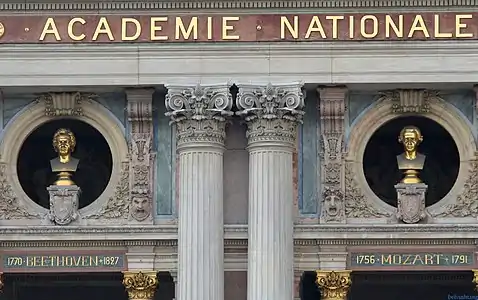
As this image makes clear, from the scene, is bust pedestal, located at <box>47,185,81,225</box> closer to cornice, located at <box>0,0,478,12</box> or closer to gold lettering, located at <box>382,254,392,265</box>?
cornice, located at <box>0,0,478,12</box>

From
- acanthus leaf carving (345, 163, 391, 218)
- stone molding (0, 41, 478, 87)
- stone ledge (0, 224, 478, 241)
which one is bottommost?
stone ledge (0, 224, 478, 241)

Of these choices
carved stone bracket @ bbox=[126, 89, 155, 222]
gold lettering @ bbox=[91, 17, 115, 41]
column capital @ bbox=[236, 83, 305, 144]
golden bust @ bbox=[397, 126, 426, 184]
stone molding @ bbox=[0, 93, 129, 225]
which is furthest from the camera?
golden bust @ bbox=[397, 126, 426, 184]

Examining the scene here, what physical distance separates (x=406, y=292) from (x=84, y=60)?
9.27 m

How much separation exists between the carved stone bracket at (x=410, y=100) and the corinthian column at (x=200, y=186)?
3478 mm

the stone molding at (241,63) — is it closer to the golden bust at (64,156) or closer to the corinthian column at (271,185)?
the corinthian column at (271,185)

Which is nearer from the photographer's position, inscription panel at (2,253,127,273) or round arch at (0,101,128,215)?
inscription panel at (2,253,127,273)

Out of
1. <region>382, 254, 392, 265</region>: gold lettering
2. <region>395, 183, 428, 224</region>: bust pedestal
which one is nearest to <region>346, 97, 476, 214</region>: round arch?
<region>395, 183, 428, 224</region>: bust pedestal

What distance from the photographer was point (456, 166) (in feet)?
134

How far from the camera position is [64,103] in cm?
3994

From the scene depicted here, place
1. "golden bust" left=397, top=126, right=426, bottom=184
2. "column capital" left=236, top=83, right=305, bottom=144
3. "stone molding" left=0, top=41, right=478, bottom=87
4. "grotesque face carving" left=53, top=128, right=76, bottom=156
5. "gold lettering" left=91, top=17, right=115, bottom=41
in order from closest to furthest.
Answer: "column capital" left=236, top=83, right=305, bottom=144
"stone molding" left=0, top=41, right=478, bottom=87
"gold lettering" left=91, top=17, right=115, bottom=41
"golden bust" left=397, top=126, right=426, bottom=184
"grotesque face carving" left=53, top=128, right=76, bottom=156

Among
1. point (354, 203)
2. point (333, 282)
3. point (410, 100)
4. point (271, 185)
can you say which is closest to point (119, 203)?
point (271, 185)

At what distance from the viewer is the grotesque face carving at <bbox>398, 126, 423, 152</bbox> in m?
39.9

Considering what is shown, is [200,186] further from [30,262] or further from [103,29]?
[30,262]

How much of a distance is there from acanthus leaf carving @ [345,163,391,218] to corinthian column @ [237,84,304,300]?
120cm
